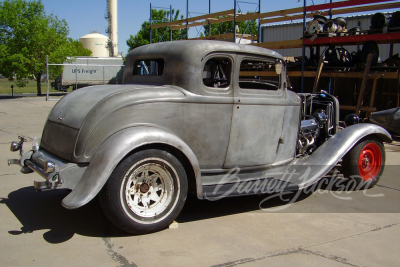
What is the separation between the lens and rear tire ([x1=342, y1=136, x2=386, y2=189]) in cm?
580

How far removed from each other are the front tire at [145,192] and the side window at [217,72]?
A: 1.20m

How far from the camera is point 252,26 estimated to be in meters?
38.2

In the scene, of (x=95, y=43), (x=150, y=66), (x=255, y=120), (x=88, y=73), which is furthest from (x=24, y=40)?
(x=95, y=43)

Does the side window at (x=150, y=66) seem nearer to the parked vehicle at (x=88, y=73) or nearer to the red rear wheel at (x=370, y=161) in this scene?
the red rear wheel at (x=370, y=161)

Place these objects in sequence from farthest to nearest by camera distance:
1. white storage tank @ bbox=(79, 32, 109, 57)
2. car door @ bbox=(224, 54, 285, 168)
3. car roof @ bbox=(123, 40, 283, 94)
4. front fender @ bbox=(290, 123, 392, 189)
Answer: white storage tank @ bbox=(79, 32, 109, 57), front fender @ bbox=(290, 123, 392, 189), car door @ bbox=(224, 54, 285, 168), car roof @ bbox=(123, 40, 283, 94)

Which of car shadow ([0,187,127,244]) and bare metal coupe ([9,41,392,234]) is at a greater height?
bare metal coupe ([9,41,392,234])

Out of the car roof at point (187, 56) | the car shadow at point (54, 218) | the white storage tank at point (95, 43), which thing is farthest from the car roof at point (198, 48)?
the white storage tank at point (95, 43)

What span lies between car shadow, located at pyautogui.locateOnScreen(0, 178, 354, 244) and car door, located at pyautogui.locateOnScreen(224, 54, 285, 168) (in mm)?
574

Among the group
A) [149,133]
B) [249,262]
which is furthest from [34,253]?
[249,262]

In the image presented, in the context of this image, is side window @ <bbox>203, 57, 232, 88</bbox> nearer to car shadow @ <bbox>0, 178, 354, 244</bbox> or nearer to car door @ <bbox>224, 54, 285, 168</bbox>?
car door @ <bbox>224, 54, 285, 168</bbox>

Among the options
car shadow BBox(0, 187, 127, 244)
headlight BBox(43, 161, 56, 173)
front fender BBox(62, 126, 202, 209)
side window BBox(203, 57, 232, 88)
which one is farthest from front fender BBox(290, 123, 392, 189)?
headlight BBox(43, 161, 56, 173)

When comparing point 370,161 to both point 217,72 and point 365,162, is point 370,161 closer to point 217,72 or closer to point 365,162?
point 365,162

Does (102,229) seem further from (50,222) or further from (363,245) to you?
(363,245)

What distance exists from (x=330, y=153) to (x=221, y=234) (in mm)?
2168
